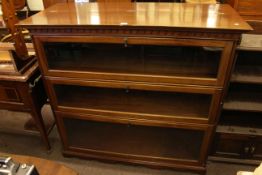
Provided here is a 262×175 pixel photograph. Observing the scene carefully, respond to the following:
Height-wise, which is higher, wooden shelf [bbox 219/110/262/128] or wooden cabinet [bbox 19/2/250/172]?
wooden cabinet [bbox 19/2/250/172]

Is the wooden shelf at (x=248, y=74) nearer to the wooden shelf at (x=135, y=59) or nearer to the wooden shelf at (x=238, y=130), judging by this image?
the wooden shelf at (x=135, y=59)

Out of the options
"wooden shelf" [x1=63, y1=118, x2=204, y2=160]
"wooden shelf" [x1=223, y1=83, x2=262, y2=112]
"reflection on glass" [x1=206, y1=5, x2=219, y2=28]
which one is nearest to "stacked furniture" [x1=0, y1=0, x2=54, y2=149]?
"wooden shelf" [x1=63, y1=118, x2=204, y2=160]

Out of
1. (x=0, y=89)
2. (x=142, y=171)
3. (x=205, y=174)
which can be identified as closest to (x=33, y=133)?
(x=0, y=89)

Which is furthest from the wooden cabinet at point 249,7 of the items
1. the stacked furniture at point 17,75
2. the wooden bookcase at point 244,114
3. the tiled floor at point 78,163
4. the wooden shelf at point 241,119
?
the stacked furniture at point 17,75

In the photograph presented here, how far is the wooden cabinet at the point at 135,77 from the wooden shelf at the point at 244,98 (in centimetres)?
19

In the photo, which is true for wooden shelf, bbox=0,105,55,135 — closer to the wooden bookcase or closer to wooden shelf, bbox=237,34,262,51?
the wooden bookcase

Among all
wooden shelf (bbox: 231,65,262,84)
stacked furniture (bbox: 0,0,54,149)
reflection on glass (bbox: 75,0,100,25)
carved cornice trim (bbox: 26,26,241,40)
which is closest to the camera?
carved cornice trim (bbox: 26,26,241,40)

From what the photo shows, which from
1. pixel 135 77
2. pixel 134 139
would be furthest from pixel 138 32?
pixel 134 139

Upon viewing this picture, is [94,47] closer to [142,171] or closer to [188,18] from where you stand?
[188,18]

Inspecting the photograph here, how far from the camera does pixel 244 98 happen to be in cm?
144

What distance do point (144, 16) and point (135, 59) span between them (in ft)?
0.80

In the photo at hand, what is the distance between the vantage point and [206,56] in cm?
120

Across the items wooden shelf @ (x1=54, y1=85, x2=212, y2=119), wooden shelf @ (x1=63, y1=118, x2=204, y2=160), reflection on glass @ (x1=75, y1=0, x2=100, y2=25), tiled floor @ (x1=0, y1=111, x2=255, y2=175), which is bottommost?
tiled floor @ (x1=0, y1=111, x2=255, y2=175)

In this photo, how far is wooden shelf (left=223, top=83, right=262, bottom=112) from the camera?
1.37m
